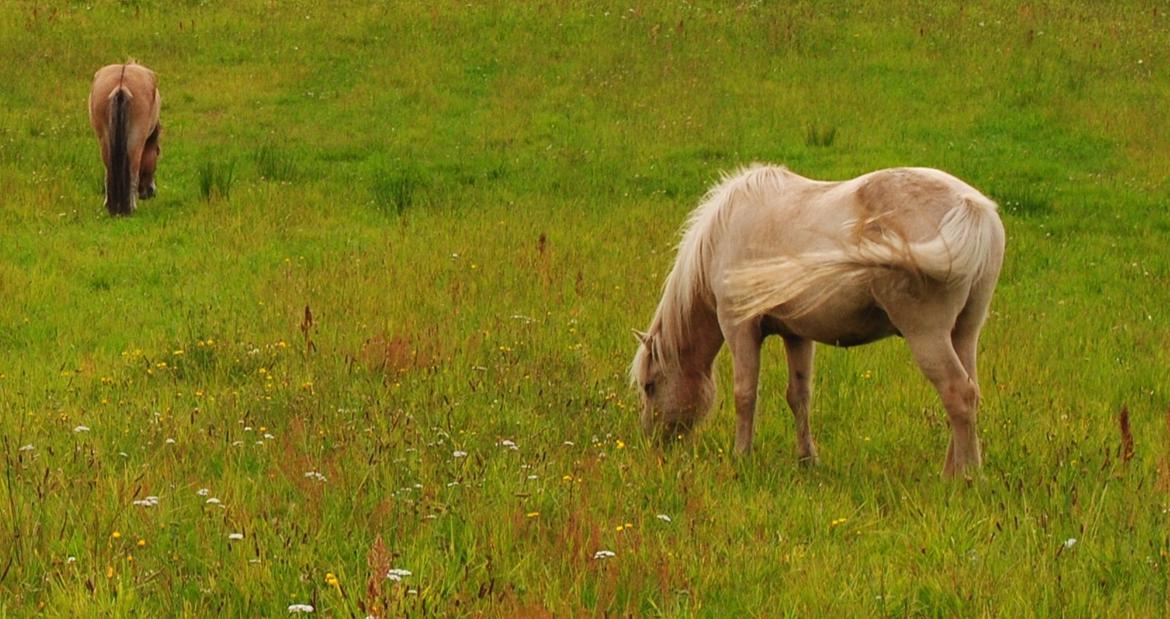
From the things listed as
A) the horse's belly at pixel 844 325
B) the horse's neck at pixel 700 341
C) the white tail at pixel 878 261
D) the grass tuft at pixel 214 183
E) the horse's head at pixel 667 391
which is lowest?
the grass tuft at pixel 214 183

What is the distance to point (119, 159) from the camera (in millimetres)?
12883

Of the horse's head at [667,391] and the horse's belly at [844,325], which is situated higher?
the horse's belly at [844,325]

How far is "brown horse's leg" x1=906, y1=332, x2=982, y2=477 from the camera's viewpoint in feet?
17.7

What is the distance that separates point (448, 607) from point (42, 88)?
18039mm

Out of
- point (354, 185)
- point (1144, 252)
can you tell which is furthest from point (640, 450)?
point (354, 185)

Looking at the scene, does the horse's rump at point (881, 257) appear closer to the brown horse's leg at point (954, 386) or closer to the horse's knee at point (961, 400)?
the brown horse's leg at point (954, 386)

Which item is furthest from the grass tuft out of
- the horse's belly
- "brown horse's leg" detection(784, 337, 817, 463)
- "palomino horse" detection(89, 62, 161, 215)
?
the horse's belly

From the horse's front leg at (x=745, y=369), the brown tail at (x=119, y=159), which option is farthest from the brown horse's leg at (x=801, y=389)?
the brown tail at (x=119, y=159)

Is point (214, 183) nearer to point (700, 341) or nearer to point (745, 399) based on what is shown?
point (700, 341)

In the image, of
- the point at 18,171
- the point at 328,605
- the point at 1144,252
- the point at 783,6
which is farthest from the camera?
the point at 783,6

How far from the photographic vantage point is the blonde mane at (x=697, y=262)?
20.7 feet

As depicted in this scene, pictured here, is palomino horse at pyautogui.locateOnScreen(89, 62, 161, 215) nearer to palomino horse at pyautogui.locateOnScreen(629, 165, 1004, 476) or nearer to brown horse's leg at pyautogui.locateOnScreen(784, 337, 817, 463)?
palomino horse at pyautogui.locateOnScreen(629, 165, 1004, 476)

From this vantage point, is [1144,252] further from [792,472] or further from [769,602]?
[769,602]

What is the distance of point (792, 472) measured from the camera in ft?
19.0
